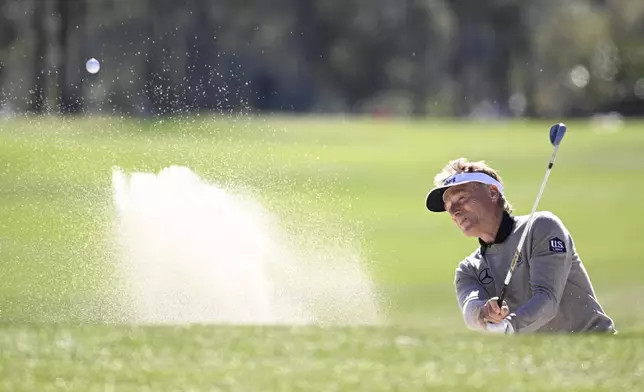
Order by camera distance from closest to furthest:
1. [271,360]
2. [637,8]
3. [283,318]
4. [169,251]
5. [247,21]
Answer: [271,360], [283,318], [169,251], [637,8], [247,21]

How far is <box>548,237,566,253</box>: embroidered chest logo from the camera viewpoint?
283 inches

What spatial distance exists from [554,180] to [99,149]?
51.2 feet

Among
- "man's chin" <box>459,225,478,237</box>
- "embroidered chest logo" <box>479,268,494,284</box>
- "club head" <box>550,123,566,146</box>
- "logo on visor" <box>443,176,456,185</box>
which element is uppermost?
"club head" <box>550,123,566,146</box>

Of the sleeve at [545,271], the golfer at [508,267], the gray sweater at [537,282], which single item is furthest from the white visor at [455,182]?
the sleeve at [545,271]

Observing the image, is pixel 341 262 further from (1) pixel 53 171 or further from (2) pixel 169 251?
(1) pixel 53 171

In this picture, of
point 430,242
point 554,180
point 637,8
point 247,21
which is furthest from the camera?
point 247,21

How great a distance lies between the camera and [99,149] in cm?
2373

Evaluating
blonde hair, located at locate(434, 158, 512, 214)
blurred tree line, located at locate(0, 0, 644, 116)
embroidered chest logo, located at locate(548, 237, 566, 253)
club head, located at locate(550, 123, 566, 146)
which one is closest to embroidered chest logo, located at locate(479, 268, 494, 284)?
blonde hair, located at locate(434, 158, 512, 214)

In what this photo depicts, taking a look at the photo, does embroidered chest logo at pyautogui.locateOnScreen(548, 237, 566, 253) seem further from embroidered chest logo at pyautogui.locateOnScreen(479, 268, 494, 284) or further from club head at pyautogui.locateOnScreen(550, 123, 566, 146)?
club head at pyautogui.locateOnScreen(550, 123, 566, 146)

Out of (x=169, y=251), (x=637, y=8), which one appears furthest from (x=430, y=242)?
Result: (x=637, y=8)

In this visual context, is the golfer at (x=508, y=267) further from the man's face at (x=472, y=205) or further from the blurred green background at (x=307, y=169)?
the blurred green background at (x=307, y=169)

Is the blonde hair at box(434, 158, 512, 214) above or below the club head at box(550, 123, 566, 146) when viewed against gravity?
below

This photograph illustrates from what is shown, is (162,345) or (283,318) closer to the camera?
(162,345)

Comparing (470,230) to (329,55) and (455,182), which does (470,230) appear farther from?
(329,55)
